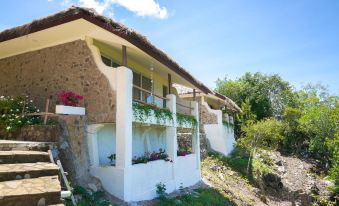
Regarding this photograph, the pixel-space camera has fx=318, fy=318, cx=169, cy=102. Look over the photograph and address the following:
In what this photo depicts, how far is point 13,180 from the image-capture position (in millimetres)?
5941

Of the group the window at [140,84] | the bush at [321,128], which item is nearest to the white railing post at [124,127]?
the window at [140,84]

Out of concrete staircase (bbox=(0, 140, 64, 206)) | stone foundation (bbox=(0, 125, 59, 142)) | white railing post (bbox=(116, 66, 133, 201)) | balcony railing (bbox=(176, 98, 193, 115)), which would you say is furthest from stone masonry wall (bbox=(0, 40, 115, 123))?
balcony railing (bbox=(176, 98, 193, 115))

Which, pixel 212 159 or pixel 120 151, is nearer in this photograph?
pixel 120 151

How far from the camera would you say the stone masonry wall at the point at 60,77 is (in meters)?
9.66

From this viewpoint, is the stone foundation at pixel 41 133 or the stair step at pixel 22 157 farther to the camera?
the stone foundation at pixel 41 133

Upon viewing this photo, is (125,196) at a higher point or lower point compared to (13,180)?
lower

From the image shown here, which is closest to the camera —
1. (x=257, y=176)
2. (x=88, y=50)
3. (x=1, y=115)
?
(x=1, y=115)

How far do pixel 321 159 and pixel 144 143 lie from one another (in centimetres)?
2244

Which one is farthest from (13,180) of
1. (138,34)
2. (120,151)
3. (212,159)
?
(212,159)

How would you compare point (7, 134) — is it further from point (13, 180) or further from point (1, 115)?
point (13, 180)

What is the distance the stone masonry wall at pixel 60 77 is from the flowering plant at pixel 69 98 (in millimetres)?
499

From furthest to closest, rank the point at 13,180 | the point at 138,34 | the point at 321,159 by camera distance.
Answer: the point at 321,159 → the point at 138,34 → the point at 13,180

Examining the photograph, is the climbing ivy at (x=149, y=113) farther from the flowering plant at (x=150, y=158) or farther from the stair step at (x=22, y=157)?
the stair step at (x=22, y=157)

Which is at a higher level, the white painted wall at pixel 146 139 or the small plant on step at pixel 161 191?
the white painted wall at pixel 146 139
